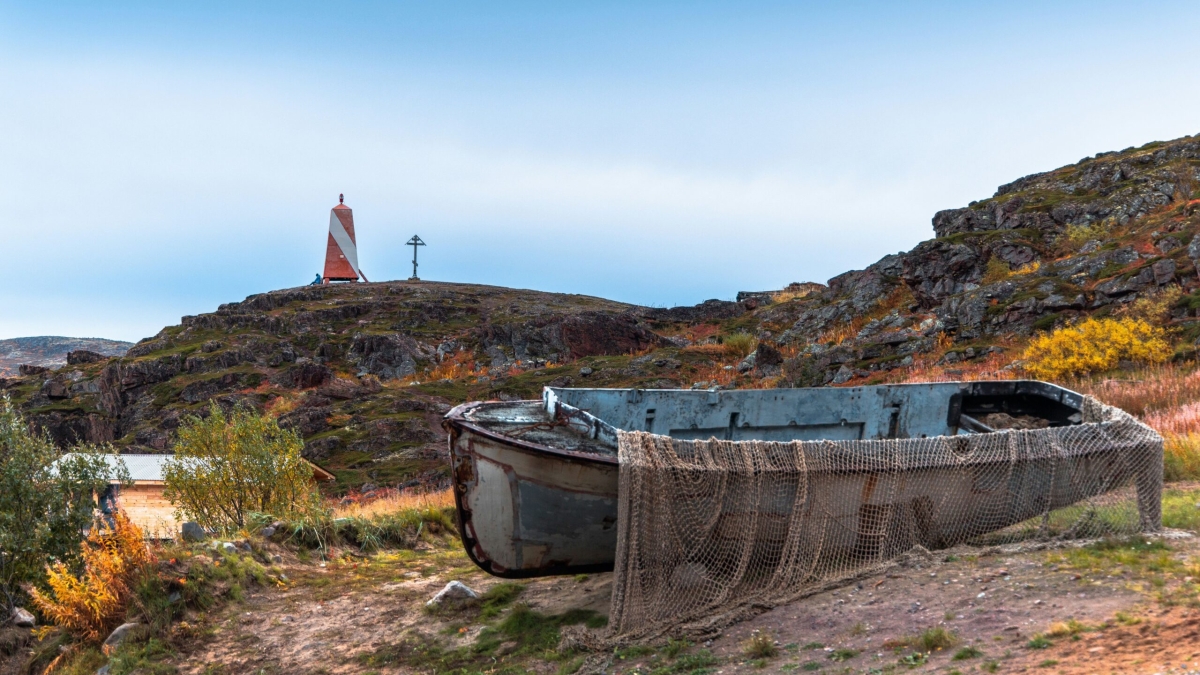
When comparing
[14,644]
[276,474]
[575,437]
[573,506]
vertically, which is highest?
[575,437]

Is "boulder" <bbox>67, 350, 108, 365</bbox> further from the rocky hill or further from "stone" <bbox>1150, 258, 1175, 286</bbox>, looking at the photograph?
"stone" <bbox>1150, 258, 1175, 286</bbox>

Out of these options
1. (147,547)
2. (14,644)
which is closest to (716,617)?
(147,547)

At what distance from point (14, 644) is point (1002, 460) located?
39.0 feet

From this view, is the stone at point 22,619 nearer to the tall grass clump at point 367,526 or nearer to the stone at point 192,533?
the stone at point 192,533

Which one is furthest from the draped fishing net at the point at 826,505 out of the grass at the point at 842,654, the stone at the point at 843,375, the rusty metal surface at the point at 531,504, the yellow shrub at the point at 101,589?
the stone at the point at 843,375

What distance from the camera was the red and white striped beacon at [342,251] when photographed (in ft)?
255

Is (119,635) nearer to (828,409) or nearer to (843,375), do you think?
(828,409)

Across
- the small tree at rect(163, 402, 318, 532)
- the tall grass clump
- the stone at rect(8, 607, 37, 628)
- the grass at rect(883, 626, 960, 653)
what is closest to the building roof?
the small tree at rect(163, 402, 318, 532)

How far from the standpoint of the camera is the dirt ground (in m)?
5.93

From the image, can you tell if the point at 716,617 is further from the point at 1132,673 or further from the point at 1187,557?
the point at 1187,557

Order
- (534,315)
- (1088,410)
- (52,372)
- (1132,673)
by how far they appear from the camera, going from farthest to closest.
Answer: (534,315)
(52,372)
(1088,410)
(1132,673)

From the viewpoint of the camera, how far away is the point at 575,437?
31.4ft

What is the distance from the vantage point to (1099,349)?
2116cm

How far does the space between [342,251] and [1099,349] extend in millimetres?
72337
